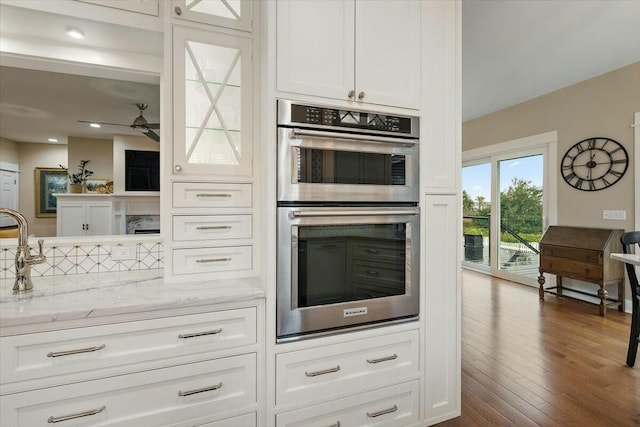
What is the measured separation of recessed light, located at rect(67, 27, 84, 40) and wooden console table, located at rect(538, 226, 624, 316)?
503 centimetres

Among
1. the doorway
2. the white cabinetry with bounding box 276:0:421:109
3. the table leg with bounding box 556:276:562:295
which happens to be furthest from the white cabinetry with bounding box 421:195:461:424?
the doorway

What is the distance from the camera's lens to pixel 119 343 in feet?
4.21

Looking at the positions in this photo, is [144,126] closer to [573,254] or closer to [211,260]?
[211,260]

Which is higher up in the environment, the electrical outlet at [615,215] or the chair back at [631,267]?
the electrical outlet at [615,215]

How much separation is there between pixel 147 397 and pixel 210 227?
82 centimetres

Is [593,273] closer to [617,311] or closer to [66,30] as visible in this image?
[617,311]

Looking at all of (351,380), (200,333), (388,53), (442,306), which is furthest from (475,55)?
(200,333)

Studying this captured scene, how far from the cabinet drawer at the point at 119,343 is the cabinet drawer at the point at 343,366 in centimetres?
25

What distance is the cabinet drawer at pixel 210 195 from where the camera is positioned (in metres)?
1.65

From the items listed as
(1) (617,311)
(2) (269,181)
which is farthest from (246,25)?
(1) (617,311)

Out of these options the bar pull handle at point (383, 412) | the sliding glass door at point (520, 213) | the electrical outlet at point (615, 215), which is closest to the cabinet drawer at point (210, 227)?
the bar pull handle at point (383, 412)

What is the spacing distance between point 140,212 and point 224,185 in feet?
3.99

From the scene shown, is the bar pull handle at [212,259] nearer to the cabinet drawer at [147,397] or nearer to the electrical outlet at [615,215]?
the cabinet drawer at [147,397]

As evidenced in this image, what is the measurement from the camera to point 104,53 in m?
1.77
